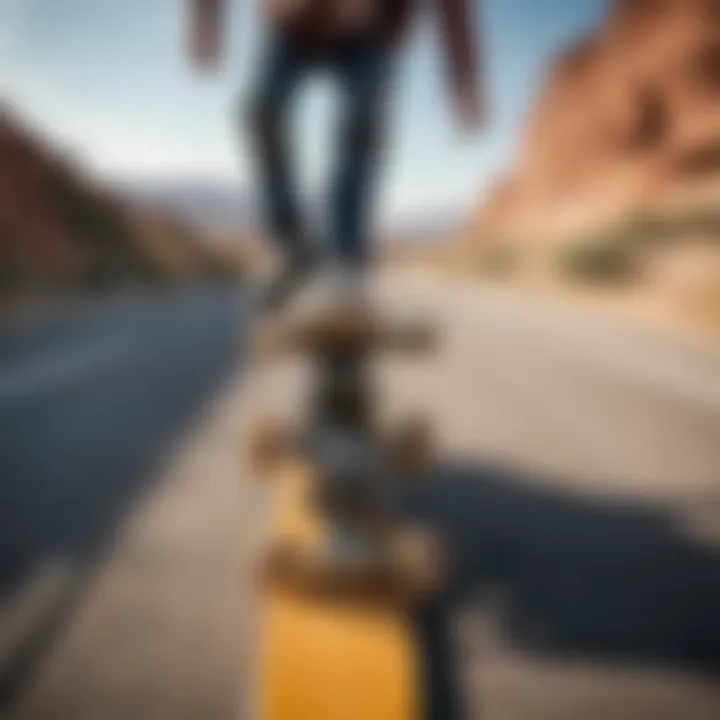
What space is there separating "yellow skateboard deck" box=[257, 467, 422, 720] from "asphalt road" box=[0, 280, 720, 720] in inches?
2.0

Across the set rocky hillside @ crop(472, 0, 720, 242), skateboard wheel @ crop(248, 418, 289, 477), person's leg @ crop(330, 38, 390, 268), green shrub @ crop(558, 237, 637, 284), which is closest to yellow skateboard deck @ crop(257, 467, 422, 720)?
skateboard wheel @ crop(248, 418, 289, 477)

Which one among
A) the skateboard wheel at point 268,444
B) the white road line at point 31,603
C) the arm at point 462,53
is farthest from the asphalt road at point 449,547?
the arm at point 462,53

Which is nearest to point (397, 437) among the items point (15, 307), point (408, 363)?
point (408, 363)

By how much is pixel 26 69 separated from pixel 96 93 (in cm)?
14

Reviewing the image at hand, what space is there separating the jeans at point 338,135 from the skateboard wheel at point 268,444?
39cm

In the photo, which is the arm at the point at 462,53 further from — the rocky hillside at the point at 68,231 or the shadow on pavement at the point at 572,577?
the shadow on pavement at the point at 572,577

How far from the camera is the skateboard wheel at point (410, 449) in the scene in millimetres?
1552

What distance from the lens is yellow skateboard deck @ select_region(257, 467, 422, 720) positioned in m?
1.18

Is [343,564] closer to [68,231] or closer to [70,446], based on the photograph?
[70,446]

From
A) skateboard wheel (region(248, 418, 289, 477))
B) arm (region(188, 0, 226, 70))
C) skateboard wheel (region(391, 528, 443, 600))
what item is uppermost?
arm (region(188, 0, 226, 70))

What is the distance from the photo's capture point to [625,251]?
3672 mm

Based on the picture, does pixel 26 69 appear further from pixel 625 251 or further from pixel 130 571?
pixel 625 251

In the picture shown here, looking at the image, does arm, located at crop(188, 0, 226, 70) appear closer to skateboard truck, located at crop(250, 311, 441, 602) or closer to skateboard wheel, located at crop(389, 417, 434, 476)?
skateboard truck, located at crop(250, 311, 441, 602)

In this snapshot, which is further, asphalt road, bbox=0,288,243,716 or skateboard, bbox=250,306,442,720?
asphalt road, bbox=0,288,243,716
